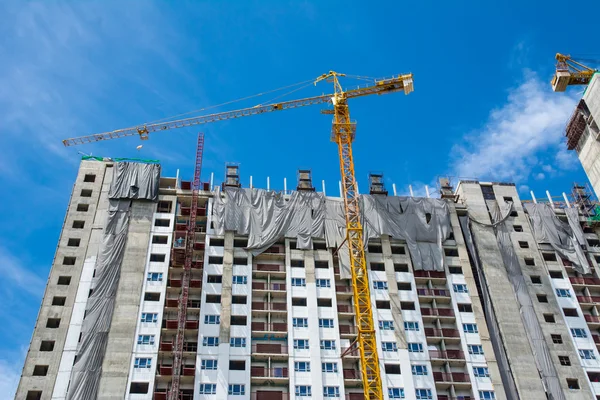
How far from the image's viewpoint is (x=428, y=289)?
77.4 m

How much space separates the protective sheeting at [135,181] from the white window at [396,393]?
128 ft

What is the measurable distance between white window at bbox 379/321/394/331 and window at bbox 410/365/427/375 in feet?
17.3

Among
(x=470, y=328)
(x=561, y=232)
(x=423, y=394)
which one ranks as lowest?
(x=423, y=394)

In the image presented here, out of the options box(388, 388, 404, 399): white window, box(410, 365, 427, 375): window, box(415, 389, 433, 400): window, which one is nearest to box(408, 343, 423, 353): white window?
box(410, 365, 427, 375): window

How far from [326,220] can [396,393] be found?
24938mm

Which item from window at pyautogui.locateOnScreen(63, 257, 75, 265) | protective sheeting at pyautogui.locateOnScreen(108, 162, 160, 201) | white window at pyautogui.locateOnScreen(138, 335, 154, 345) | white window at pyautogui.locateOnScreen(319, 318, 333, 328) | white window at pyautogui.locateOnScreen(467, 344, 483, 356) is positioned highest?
protective sheeting at pyautogui.locateOnScreen(108, 162, 160, 201)

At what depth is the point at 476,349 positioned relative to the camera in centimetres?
7150

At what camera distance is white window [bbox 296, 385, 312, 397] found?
65812mm

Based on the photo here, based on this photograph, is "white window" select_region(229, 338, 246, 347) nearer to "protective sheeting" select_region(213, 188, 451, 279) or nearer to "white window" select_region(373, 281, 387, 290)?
"protective sheeting" select_region(213, 188, 451, 279)

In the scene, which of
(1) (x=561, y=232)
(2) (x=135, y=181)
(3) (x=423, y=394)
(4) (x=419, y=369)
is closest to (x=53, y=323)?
(2) (x=135, y=181)

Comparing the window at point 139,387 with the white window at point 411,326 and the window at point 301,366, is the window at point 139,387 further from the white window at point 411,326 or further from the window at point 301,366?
the white window at point 411,326

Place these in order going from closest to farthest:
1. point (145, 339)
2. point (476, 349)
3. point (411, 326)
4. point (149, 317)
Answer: point (145, 339) → point (149, 317) → point (476, 349) → point (411, 326)

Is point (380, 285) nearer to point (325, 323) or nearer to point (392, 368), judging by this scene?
point (325, 323)

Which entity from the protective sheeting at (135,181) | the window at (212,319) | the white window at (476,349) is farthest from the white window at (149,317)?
the white window at (476,349)
